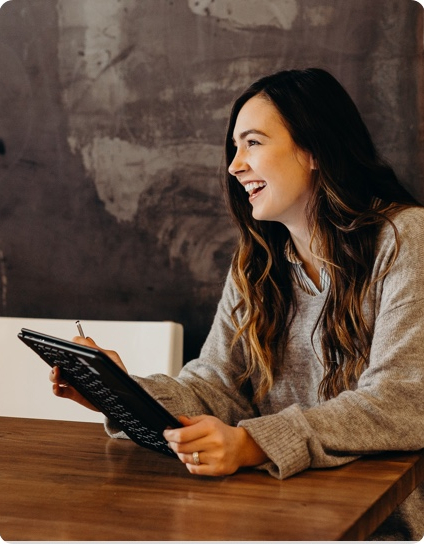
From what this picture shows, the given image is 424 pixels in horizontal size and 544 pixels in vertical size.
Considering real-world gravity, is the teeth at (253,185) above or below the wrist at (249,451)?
above

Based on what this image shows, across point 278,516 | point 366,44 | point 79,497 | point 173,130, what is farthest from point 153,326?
point 278,516

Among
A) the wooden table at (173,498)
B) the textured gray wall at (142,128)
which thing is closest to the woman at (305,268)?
the wooden table at (173,498)

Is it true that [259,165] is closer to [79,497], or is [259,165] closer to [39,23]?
[79,497]

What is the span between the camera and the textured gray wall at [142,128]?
6.48ft

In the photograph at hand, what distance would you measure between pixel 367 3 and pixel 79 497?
1489 millimetres

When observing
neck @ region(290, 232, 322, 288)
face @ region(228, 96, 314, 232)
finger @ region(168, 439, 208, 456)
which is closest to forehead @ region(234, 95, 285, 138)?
face @ region(228, 96, 314, 232)

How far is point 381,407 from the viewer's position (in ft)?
3.92

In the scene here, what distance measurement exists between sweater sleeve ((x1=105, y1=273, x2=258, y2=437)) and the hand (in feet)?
0.88

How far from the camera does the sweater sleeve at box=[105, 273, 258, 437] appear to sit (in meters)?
1.38

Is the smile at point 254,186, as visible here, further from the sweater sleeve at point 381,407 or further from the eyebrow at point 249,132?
the sweater sleeve at point 381,407

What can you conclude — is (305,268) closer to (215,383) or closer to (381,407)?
(215,383)

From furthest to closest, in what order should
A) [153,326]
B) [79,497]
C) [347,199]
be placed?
Answer: 1. [153,326]
2. [347,199]
3. [79,497]

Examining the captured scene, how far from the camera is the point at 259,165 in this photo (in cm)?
161

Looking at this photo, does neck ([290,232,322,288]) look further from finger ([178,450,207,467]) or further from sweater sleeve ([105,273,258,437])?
finger ([178,450,207,467])
